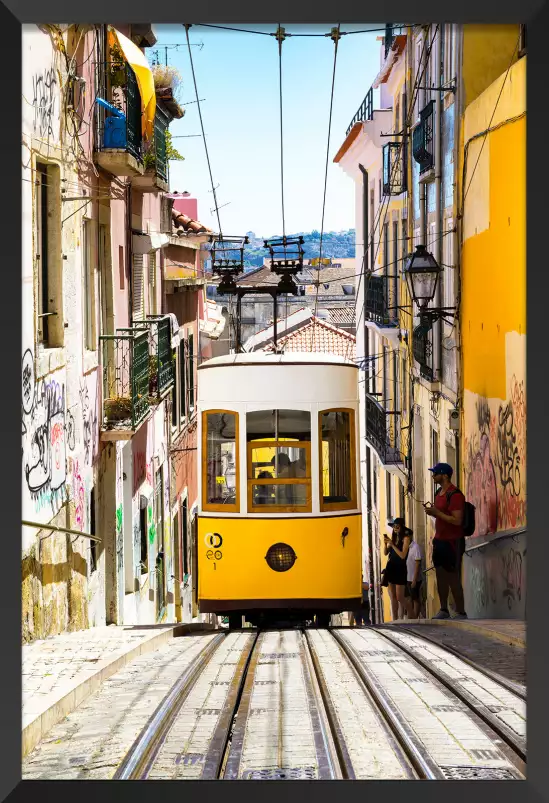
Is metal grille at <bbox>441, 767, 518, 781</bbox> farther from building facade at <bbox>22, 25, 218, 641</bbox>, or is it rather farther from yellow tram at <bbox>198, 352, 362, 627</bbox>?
yellow tram at <bbox>198, 352, 362, 627</bbox>

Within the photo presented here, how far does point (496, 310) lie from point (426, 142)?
143 inches

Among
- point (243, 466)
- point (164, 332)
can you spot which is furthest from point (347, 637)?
point (164, 332)

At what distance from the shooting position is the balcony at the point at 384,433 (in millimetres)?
15621

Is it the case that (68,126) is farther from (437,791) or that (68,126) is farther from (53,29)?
(437,791)

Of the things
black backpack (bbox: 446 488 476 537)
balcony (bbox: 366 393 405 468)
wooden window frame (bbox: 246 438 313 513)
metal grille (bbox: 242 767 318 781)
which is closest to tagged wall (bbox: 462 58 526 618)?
black backpack (bbox: 446 488 476 537)

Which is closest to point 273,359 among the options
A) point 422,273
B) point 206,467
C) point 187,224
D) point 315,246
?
point 206,467

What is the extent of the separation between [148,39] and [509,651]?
9337 mm

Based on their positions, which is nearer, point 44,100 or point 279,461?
point 44,100

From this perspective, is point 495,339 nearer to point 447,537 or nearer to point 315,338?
point 447,537

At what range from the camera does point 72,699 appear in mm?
6320

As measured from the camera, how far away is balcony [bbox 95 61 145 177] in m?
10.5

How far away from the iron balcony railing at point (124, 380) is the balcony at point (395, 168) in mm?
3922

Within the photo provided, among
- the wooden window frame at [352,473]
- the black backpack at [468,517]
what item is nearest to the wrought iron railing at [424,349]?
the wooden window frame at [352,473]
